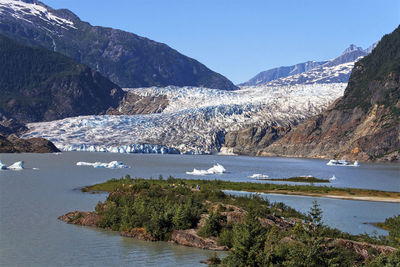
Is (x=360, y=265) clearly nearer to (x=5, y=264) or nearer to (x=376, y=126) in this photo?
(x=5, y=264)

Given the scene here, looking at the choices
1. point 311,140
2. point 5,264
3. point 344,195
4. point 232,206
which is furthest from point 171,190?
point 311,140

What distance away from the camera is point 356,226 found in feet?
133

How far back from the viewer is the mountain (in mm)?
164750

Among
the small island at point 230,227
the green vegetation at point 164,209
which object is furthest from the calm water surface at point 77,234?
the green vegetation at point 164,209

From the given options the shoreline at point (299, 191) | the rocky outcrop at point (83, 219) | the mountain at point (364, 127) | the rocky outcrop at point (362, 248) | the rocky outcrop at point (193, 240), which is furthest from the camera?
the mountain at point (364, 127)

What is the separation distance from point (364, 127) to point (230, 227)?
153m

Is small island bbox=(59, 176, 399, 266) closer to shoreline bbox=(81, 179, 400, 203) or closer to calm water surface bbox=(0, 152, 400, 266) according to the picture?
calm water surface bbox=(0, 152, 400, 266)

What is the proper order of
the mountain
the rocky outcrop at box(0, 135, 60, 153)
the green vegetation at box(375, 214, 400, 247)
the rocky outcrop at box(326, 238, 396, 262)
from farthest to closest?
1. the mountain
2. the rocky outcrop at box(0, 135, 60, 153)
3. the green vegetation at box(375, 214, 400, 247)
4. the rocky outcrop at box(326, 238, 396, 262)

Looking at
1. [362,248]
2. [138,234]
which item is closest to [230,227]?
[138,234]

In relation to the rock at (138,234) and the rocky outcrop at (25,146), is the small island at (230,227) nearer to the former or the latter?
the rock at (138,234)

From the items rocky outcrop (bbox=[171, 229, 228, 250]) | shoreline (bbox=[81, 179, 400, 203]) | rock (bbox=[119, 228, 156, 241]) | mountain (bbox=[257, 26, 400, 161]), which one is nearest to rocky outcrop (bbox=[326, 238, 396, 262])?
rocky outcrop (bbox=[171, 229, 228, 250])

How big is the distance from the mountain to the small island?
432ft

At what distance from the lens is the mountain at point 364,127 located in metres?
165

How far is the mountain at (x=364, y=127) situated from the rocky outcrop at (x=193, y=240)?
138 meters
